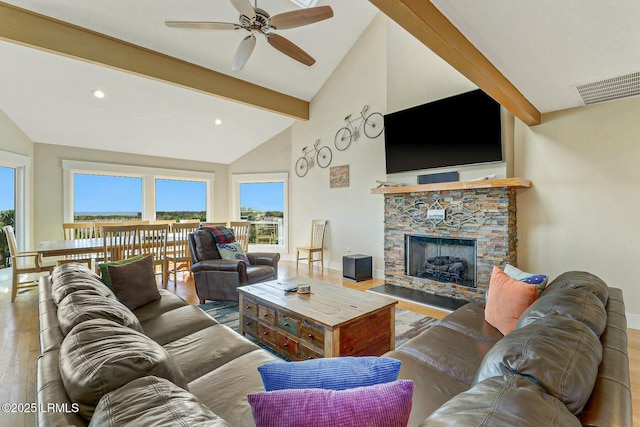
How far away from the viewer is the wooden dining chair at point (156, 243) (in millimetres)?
4172

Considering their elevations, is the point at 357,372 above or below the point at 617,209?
below

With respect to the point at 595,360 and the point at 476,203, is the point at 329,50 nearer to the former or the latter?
the point at 476,203

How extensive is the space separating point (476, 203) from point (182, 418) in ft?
12.7

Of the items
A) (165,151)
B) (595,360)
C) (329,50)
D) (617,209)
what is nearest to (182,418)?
(595,360)

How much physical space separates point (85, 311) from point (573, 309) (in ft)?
6.62

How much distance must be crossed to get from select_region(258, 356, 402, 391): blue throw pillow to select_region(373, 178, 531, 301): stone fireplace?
321 centimetres

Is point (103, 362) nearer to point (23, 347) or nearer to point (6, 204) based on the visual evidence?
point (23, 347)

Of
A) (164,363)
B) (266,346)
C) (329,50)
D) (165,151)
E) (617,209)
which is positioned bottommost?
(266,346)

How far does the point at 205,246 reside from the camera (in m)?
3.68

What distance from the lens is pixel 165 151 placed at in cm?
637

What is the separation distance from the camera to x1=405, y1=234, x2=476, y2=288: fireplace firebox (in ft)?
12.8

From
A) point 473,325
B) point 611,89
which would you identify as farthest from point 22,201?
point 611,89

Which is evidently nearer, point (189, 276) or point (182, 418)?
point (182, 418)

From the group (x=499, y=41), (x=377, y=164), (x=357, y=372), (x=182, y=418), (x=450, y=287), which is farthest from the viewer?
(x=377, y=164)
